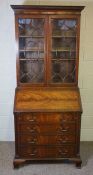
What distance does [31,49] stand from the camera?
9.67 ft

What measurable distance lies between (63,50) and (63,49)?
0.5 inches

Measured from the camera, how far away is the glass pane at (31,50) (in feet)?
9.38

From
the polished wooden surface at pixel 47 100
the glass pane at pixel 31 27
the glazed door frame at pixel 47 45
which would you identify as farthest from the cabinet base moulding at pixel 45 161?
the glass pane at pixel 31 27

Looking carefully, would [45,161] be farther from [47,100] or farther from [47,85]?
[47,85]

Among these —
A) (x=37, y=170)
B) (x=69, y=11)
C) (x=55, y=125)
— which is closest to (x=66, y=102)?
(x=55, y=125)

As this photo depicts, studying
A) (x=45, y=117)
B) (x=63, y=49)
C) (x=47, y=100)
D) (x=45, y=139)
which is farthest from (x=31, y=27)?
(x=45, y=139)

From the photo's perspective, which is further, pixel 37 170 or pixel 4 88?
pixel 4 88

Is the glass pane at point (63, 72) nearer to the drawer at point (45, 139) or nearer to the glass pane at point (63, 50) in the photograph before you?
the glass pane at point (63, 50)

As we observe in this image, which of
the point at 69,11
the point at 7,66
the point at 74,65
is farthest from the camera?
the point at 7,66

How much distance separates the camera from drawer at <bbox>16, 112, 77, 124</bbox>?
281cm

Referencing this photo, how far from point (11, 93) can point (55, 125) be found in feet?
3.00

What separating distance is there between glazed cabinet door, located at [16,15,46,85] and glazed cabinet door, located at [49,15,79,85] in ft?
0.36

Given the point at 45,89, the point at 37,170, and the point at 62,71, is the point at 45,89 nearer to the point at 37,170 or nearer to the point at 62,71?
the point at 62,71

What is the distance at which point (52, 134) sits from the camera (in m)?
2.88
